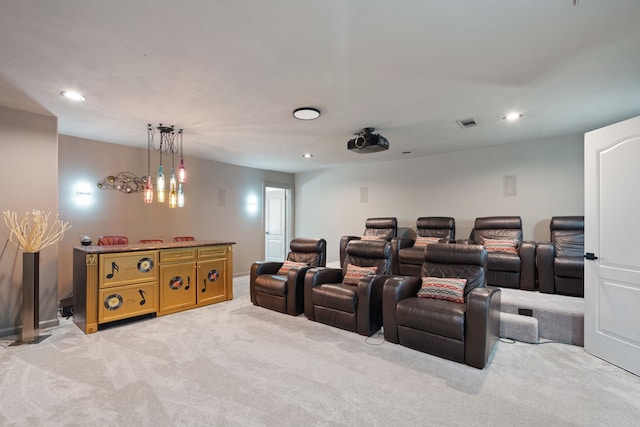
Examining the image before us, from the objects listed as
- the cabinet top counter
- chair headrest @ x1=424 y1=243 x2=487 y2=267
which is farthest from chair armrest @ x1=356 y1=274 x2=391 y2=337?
the cabinet top counter

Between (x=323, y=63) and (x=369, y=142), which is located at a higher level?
(x=323, y=63)

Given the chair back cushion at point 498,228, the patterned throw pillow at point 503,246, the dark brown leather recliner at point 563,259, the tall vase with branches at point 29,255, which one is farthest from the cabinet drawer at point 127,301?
A: the dark brown leather recliner at point 563,259

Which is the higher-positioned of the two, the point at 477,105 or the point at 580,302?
the point at 477,105

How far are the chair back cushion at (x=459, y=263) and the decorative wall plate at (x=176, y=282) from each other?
325cm

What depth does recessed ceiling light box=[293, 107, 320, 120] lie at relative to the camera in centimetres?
341

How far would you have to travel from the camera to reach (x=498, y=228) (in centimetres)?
489

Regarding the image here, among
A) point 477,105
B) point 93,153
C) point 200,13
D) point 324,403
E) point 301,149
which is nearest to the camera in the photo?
point 200,13

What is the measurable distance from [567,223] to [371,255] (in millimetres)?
2928

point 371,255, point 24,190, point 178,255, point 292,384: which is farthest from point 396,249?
point 24,190

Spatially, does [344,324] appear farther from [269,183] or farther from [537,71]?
[269,183]

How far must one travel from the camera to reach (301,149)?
17.6 feet

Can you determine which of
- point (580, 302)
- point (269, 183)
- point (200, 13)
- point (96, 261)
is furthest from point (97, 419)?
point (269, 183)

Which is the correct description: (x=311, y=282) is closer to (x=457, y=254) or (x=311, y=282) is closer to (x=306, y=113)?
(x=457, y=254)

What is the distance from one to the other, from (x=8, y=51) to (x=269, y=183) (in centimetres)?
542
